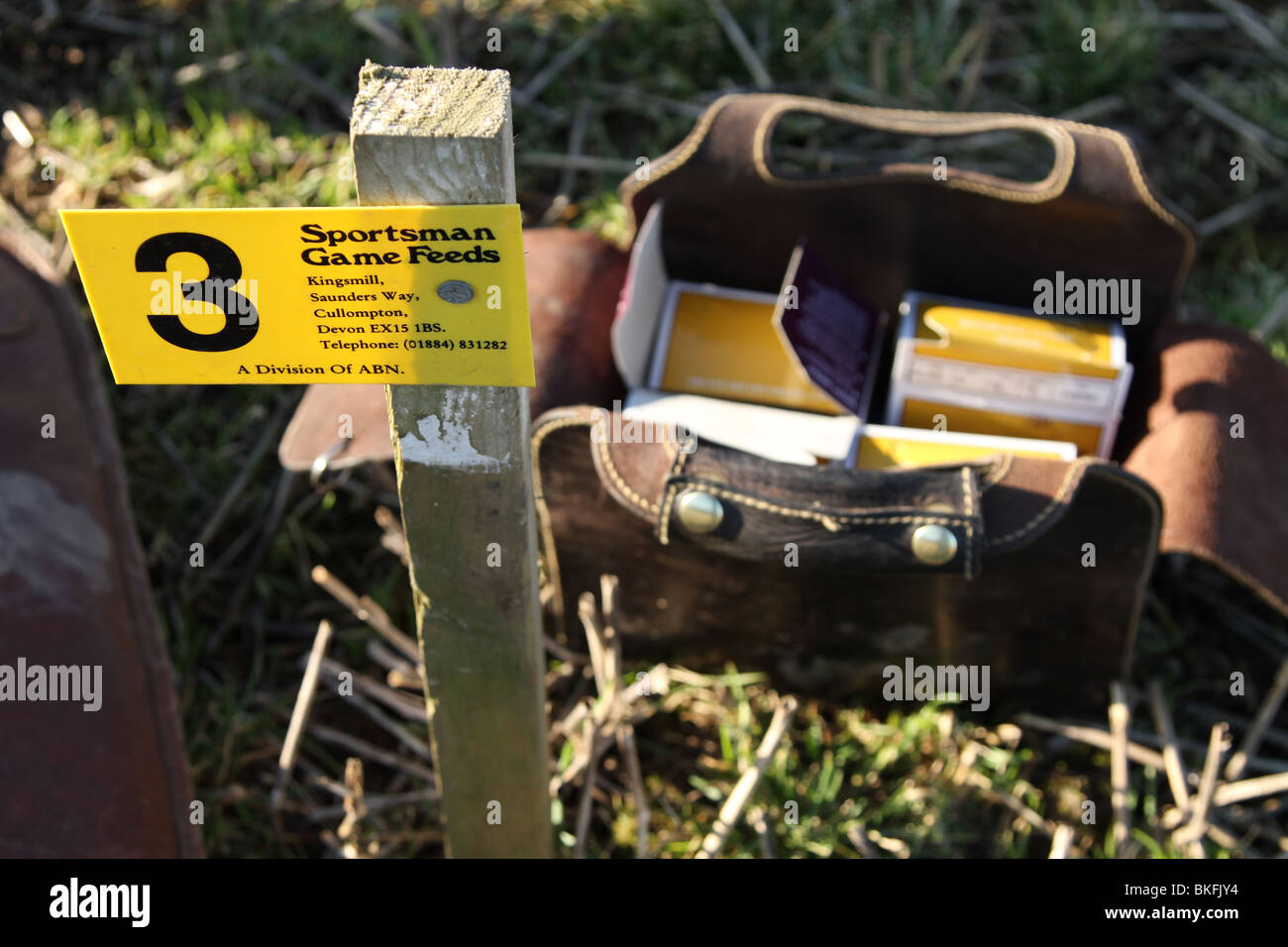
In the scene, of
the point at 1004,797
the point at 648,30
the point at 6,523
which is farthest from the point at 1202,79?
the point at 6,523

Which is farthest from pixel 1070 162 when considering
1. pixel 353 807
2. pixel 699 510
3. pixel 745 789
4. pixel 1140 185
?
pixel 353 807

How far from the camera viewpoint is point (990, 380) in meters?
1.92

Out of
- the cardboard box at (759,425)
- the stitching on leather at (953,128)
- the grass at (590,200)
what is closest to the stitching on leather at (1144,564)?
the grass at (590,200)

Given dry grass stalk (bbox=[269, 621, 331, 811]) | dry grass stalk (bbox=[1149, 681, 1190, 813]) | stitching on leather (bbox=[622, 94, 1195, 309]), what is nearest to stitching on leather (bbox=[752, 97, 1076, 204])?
stitching on leather (bbox=[622, 94, 1195, 309])

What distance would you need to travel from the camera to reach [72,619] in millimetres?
1548

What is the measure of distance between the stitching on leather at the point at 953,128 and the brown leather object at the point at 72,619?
115 cm

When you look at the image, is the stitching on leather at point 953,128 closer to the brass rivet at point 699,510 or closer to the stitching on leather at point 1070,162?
the stitching on leather at point 1070,162

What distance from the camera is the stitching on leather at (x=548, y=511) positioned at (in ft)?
5.25

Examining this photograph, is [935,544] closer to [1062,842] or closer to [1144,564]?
[1144,564]

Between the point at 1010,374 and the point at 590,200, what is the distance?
1.18m

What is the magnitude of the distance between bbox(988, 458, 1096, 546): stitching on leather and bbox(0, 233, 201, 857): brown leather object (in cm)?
115

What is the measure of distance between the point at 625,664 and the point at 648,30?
1764mm

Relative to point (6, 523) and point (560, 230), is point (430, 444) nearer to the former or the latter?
point (6, 523)

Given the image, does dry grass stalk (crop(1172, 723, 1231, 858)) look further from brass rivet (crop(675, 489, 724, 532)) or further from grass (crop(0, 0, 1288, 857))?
brass rivet (crop(675, 489, 724, 532))
